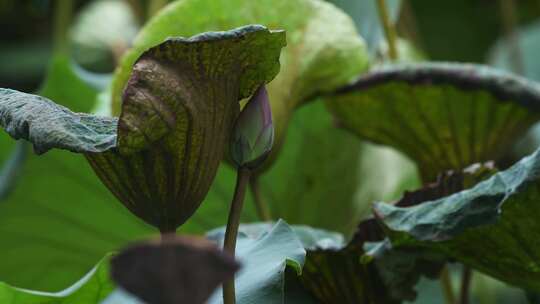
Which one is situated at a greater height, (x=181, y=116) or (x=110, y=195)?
(x=181, y=116)

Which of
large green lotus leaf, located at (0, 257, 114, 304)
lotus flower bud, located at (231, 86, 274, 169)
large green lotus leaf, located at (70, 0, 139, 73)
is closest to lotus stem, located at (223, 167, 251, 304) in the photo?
lotus flower bud, located at (231, 86, 274, 169)

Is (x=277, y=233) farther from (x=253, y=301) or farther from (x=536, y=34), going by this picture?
(x=536, y=34)

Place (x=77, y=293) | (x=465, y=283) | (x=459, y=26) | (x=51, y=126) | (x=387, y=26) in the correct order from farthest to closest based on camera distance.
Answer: (x=459, y=26), (x=387, y=26), (x=465, y=283), (x=77, y=293), (x=51, y=126)

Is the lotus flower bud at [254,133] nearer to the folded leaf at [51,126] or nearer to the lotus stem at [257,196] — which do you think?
the folded leaf at [51,126]

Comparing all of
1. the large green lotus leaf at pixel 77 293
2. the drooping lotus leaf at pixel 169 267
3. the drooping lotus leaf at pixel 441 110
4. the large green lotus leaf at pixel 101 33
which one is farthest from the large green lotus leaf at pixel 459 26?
the drooping lotus leaf at pixel 169 267

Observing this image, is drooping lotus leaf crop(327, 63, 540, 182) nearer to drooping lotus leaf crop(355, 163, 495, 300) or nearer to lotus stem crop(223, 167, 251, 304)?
drooping lotus leaf crop(355, 163, 495, 300)

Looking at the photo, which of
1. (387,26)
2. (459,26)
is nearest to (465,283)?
(387,26)

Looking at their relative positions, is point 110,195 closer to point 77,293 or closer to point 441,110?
point 441,110

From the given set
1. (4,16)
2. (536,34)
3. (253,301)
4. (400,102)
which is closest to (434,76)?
(400,102)
